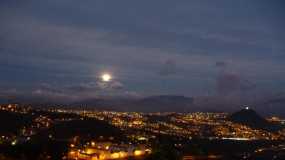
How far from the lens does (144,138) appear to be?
211ft

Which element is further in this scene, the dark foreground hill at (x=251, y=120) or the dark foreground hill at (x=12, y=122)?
the dark foreground hill at (x=251, y=120)

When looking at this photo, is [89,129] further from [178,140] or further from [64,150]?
[64,150]

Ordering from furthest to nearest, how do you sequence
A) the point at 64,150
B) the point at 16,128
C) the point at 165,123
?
the point at 165,123 < the point at 16,128 < the point at 64,150

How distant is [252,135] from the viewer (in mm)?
93250

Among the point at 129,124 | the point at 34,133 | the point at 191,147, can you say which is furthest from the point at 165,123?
the point at 34,133

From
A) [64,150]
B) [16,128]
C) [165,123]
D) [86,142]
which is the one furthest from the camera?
[165,123]

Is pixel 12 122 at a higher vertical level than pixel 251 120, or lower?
lower

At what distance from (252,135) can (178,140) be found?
32.4 m

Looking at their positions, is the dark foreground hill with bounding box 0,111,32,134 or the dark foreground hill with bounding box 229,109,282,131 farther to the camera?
the dark foreground hill with bounding box 229,109,282,131

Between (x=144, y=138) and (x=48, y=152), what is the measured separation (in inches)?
1069

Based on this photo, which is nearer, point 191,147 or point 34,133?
point 34,133

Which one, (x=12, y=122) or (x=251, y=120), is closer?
(x=12, y=122)

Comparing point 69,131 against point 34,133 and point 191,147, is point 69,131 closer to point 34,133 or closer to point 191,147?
point 34,133

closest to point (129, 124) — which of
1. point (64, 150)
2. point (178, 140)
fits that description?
point (178, 140)
